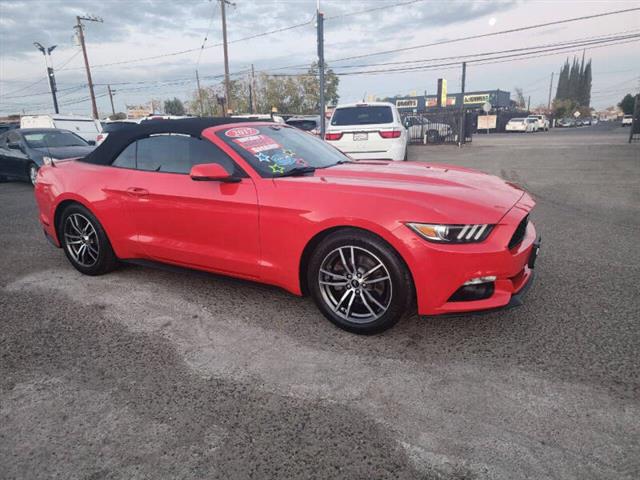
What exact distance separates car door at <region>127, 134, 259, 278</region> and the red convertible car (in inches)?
0.4

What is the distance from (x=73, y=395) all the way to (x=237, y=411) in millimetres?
955

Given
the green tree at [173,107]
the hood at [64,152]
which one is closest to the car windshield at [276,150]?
the hood at [64,152]

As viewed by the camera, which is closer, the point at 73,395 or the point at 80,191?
the point at 73,395

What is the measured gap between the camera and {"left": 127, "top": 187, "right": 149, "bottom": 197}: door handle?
3.75 meters

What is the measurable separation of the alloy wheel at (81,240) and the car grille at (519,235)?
3.57m

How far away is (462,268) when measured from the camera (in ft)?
8.77

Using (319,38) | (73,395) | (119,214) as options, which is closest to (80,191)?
(119,214)

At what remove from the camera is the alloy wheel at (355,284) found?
294cm

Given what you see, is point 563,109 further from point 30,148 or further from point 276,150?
point 276,150

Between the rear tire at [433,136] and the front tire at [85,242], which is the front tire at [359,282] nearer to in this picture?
the front tire at [85,242]

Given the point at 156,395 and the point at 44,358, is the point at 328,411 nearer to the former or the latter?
the point at 156,395

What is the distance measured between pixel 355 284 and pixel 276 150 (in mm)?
1368

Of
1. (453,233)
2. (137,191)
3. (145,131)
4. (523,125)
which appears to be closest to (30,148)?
(145,131)

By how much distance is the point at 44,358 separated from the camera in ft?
9.39
